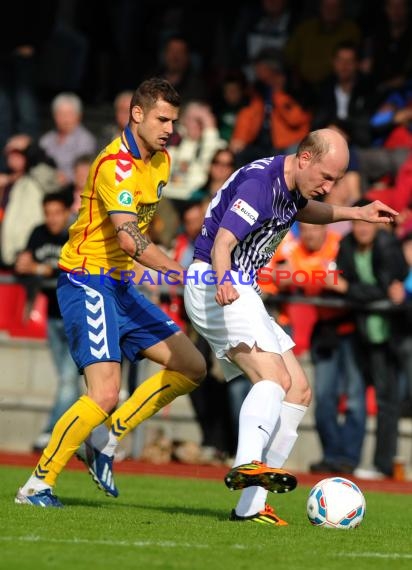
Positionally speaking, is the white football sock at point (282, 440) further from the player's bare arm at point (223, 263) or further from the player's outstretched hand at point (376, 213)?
the player's outstretched hand at point (376, 213)

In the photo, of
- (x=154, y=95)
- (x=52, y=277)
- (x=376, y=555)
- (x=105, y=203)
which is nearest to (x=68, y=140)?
(x=52, y=277)

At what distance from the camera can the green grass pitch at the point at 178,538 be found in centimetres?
612

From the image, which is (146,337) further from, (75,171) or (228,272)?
(75,171)

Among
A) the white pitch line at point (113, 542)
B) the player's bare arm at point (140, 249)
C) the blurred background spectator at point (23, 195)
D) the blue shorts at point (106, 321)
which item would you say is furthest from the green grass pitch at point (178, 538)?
the blurred background spectator at point (23, 195)

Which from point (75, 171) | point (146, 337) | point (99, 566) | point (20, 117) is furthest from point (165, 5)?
point (99, 566)

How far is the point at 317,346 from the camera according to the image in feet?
43.3

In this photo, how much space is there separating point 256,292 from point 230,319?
32 cm

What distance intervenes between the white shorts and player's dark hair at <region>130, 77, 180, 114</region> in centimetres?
108

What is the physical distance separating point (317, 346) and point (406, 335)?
2.87ft

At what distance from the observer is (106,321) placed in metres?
8.34

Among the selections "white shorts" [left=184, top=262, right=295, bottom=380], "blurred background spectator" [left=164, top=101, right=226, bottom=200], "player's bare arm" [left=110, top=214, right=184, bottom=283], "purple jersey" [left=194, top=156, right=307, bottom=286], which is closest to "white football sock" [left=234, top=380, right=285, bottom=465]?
"white shorts" [left=184, top=262, right=295, bottom=380]

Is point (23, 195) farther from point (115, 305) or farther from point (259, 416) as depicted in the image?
point (259, 416)

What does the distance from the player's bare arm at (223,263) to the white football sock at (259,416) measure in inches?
23.0

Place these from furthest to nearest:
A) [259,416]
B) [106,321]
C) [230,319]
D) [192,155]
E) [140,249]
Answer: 1. [192,155]
2. [106,321]
3. [140,249]
4. [230,319]
5. [259,416]
